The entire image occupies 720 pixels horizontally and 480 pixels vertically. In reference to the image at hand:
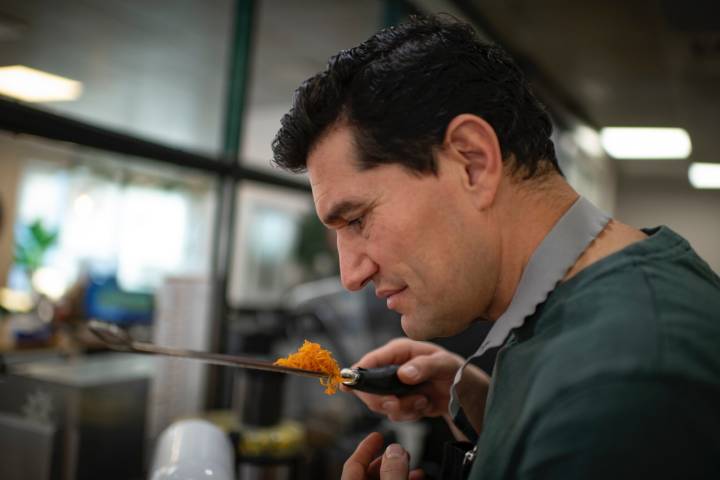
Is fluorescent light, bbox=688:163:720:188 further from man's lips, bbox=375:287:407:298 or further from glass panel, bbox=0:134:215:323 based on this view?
man's lips, bbox=375:287:407:298

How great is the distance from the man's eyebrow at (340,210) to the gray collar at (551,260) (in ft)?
0.75

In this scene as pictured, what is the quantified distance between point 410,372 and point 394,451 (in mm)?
220

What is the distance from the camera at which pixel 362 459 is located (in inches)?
33.7

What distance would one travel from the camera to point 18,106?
124 centimetres

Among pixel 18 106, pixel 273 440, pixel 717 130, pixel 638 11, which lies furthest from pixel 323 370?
pixel 717 130

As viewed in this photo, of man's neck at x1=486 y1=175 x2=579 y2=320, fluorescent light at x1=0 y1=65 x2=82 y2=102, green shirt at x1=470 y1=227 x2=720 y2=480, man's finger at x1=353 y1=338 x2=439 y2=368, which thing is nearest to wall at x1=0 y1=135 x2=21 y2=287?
fluorescent light at x1=0 y1=65 x2=82 y2=102

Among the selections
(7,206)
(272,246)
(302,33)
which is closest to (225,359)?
(7,206)

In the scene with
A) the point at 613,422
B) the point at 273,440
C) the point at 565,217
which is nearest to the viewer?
the point at 613,422

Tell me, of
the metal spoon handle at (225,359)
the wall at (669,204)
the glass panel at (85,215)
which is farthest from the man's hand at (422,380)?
the wall at (669,204)

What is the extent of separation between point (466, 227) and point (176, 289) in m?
1.17

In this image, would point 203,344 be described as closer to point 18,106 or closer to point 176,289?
point 176,289

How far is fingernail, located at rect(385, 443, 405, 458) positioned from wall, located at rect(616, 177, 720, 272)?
6.51 metres

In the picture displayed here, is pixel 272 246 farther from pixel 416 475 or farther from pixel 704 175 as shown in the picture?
pixel 704 175

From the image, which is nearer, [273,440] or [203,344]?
[273,440]
